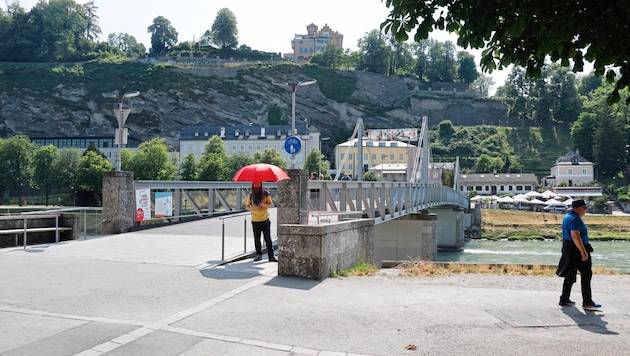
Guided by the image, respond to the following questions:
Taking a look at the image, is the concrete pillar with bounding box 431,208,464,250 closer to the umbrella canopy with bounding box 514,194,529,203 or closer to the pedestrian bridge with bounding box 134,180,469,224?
the pedestrian bridge with bounding box 134,180,469,224

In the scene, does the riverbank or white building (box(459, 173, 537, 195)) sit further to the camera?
white building (box(459, 173, 537, 195))

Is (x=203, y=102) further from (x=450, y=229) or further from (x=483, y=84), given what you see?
(x=450, y=229)

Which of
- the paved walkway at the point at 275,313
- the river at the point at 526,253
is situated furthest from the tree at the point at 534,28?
the river at the point at 526,253

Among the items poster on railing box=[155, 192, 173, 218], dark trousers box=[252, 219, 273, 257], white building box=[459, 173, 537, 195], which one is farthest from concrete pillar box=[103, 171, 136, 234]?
white building box=[459, 173, 537, 195]

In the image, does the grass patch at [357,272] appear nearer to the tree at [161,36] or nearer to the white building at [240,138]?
the white building at [240,138]

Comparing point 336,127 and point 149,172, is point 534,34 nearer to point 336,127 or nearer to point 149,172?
point 149,172

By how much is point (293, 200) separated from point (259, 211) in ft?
2.28

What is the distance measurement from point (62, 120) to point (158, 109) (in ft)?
63.6

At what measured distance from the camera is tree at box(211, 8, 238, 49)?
15975cm

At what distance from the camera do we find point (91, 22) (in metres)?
171

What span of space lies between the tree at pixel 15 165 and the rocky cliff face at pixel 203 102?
32958mm

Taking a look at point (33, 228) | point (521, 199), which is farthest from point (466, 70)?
point (33, 228)

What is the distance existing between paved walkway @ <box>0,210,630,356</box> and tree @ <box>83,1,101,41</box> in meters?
174

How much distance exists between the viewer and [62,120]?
12131 centimetres
